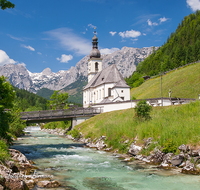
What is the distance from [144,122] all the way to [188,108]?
14.6ft

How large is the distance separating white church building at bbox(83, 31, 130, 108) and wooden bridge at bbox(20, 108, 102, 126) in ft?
12.1

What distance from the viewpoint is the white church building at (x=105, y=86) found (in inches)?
2090

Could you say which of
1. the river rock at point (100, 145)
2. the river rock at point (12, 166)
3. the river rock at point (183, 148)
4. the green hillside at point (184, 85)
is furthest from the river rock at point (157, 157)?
the green hillside at point (184, 85)

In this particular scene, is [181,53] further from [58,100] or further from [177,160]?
[177,160]

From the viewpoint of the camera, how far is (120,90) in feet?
174

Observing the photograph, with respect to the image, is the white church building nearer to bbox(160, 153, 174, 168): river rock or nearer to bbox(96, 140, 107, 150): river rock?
bbox(96, 140, 107, 150): river rock

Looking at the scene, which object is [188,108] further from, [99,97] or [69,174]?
[99,97]

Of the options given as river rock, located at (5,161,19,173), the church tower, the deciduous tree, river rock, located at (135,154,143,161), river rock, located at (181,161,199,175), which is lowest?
river rock, located at (135,154,143,161)

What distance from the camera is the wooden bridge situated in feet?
108

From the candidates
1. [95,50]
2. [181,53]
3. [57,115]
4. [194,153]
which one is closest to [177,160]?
[194,153]

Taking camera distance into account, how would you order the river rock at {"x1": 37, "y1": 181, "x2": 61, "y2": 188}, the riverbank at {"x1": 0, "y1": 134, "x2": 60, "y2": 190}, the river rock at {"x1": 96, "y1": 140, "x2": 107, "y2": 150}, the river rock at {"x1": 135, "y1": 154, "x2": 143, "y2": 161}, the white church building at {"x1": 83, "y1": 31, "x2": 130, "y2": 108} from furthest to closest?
the white church building at {"x1": 83, "y1": 31, "x2": 130, "y2": 108}, the river rock at {"x1": 96, "y1": 140, "x2": 107, "y2": 150}, the river rock at {"x1": 135, "y1": 154, "x2": 143, "y2": 161}, the river rock at {"x1": 37, "y1": 181, "x2": 61, "y2": 188}, the riverbank at {"x1": 0, "y1": 134, "x2": 60, "y2": 190}

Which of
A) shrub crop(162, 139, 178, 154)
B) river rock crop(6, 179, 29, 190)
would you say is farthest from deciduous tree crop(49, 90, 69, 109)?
river rock crop(6, 179, 29, 190)

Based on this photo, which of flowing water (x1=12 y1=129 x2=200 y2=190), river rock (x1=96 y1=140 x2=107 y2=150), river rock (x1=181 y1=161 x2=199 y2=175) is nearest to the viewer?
flowing water (x1=12 y1=129 x2=200 y2=190)

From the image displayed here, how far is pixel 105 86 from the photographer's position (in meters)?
58.3
